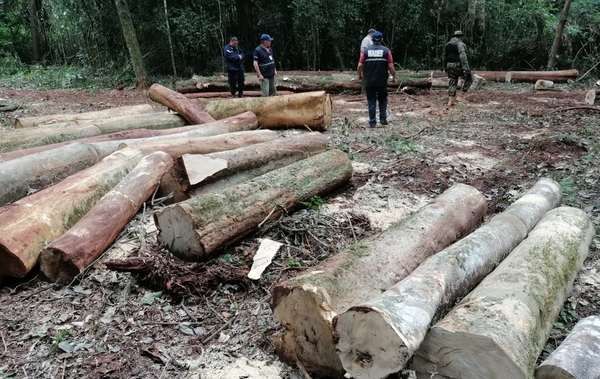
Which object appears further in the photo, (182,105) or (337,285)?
(182,105)

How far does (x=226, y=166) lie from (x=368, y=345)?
3.25m

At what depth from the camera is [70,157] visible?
5.33 m

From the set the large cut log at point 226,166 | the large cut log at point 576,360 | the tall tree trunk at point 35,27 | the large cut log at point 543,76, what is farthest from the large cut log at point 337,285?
the tall tree trunk at point 35,27

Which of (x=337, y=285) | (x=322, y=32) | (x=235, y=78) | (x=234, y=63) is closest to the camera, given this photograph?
(x=337, y=285)

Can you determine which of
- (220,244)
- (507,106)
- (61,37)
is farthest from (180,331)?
(61,37)

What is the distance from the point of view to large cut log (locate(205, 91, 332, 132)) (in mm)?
8805

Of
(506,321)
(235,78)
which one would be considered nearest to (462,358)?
(506,321)

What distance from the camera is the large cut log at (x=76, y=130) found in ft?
21.0

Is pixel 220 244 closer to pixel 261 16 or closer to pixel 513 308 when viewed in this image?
pixel 513 308

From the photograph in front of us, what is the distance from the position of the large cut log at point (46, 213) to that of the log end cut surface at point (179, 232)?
960mm

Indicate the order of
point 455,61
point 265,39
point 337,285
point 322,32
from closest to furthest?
point 337,285 → point 265,39 → point 455,61 → point 322,32

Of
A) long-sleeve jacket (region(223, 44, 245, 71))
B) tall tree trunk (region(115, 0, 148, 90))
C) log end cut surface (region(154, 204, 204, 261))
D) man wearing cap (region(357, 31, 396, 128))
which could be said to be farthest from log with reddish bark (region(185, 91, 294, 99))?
log end cut surface (region(154, 204, 204, 261))

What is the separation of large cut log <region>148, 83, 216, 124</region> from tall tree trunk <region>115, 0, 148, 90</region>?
659cm

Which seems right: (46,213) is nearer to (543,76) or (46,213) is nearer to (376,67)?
(376,67)
